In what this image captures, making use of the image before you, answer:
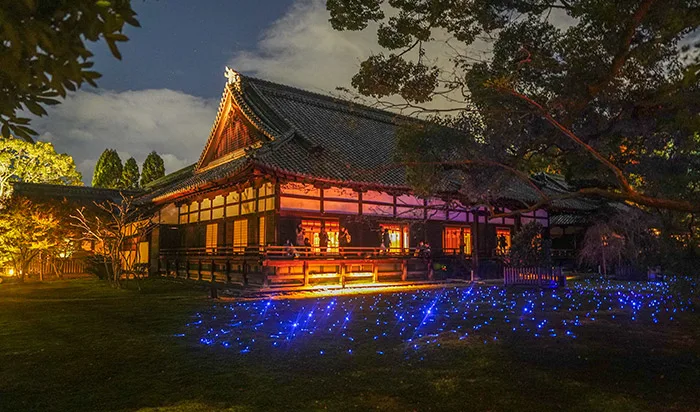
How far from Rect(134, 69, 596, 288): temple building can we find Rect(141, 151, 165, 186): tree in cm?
2953

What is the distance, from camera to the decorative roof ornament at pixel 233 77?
24.2 meters

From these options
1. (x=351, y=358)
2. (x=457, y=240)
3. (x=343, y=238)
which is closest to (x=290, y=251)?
(x=343, y=238)

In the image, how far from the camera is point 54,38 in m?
2.82

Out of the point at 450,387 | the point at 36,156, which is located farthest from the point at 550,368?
the point at 36,156

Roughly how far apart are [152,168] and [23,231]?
114 ft

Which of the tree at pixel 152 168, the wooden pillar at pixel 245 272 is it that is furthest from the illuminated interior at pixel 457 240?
the tree at pixel 152 168

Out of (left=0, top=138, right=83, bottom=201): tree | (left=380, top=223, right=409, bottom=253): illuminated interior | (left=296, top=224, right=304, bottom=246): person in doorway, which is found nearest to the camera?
(left=296, top=224, right=304, bottom=246): person in doorway

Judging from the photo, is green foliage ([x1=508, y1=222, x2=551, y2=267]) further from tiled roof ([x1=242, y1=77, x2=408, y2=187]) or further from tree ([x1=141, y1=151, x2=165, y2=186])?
tree ([x1=141, y1=151, x2=165, y2=186])

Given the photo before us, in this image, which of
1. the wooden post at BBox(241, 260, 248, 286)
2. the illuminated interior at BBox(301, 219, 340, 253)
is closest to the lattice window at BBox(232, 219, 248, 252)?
the wooden post at BBox(241, 260, 248, 286)

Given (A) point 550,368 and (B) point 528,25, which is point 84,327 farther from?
(B) point 528,25

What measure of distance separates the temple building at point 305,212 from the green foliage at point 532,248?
5.35 feet

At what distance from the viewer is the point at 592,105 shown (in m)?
8.98

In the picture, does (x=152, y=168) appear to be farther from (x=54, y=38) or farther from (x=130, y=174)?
(x=54, y=38)

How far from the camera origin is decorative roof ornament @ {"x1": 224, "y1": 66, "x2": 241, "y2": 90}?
2425 cm
